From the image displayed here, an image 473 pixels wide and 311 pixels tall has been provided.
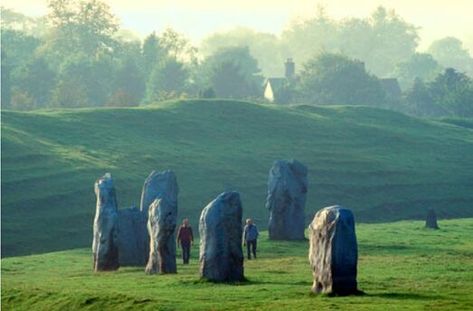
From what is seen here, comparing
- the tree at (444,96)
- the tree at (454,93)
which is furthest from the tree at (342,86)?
the tree at (454,93)

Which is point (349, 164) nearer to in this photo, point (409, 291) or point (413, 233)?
point (413, 233)

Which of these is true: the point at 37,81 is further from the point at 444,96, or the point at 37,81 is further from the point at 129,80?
the point at 444,96

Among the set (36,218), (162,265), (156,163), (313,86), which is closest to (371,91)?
(313,86)

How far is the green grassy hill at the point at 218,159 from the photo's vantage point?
283ft

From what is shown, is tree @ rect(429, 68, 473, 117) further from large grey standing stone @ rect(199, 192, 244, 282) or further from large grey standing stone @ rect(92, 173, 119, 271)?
large grey standing stone @ rect(199, 192, 244, 282)

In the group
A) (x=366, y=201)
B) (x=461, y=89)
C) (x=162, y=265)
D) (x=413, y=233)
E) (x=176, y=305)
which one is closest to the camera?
(x=176, y=305)

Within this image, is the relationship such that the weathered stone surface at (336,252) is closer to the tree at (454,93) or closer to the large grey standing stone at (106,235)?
the large grey standing stone at (106,235)

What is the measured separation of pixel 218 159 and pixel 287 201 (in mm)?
36955

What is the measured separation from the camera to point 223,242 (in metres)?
46.8

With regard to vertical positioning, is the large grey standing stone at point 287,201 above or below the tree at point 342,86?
below

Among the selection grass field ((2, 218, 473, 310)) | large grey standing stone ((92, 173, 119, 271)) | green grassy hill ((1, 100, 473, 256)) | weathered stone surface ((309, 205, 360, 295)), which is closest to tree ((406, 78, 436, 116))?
green grassy hill ((1, 100, 473, 256))

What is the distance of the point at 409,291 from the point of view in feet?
139

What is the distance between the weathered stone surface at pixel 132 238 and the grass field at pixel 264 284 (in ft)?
5.57

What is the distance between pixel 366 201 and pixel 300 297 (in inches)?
2228
